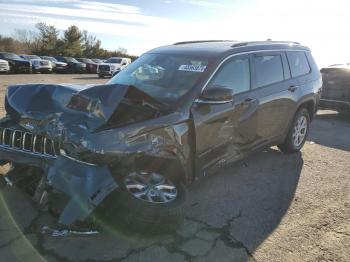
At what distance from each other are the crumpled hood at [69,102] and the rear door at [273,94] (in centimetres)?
191

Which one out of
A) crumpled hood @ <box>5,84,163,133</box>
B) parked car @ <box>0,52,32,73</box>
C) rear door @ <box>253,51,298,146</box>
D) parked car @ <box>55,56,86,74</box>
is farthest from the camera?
parked car @ <box>55,56,86,74</box>

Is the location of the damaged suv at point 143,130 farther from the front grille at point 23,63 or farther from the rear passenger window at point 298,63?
the front grille at point 23,63

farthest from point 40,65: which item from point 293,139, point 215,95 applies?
point 215,95

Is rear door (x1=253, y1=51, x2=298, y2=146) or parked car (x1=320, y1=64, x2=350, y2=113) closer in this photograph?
rear door (x1=253, y1=51, x2=298, y2=146)

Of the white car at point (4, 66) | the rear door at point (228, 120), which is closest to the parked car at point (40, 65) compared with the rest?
the white car at point (4, 66)

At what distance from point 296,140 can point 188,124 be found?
3311 millimetres

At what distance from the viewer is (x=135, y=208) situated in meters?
3.45

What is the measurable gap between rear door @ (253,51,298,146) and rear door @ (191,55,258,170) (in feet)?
0.74

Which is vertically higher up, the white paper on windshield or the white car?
the white paper on windshield

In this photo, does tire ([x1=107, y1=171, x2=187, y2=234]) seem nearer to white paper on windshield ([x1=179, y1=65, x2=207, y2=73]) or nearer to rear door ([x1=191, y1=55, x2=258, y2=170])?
rear door ([x1=191, y1=55, x2=258, y2=170])

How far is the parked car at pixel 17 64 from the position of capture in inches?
1178

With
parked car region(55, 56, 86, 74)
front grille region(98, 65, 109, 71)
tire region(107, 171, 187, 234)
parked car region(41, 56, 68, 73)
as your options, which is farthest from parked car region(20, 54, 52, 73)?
tire region(107, 171, 187, 234)

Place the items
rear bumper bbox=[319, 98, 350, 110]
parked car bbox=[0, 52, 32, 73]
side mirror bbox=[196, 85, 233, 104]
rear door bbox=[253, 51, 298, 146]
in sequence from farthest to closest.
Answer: parked car bbox=[0, 52, 32, 73] → rear bumper bbox=[319, 98, 350, 110] → rear door bbox=[253, 51, 298, 146] → side mirror bbox=[196, 85, 233, 104]

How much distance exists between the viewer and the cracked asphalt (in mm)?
3514
